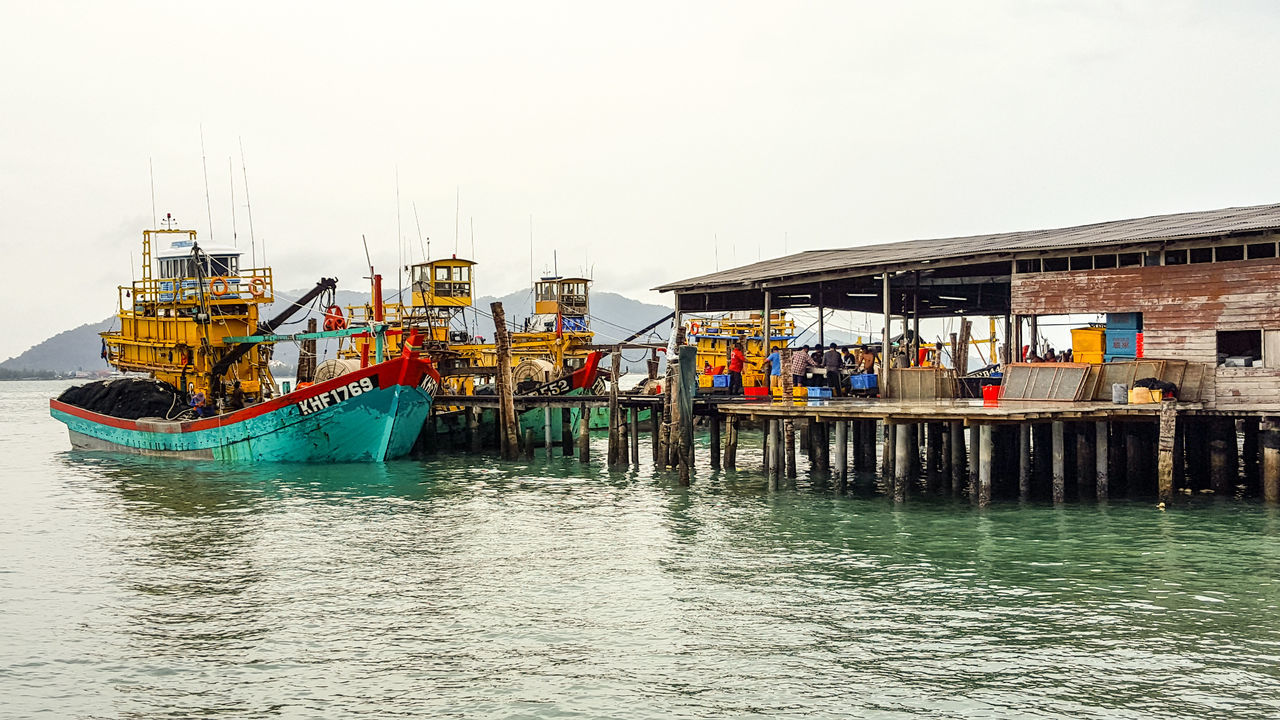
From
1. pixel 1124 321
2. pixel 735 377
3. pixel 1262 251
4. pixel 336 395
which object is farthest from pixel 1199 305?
pixel 336 395

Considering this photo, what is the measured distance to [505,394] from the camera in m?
33.6

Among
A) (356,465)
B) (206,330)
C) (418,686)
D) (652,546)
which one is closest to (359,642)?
(418,686)

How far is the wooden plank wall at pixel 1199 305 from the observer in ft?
73.7

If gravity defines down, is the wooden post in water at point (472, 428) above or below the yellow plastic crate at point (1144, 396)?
below

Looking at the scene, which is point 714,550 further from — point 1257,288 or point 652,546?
point 1257,288

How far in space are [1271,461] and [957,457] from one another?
604 centimetres

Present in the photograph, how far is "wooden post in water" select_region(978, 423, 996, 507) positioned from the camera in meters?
22.1

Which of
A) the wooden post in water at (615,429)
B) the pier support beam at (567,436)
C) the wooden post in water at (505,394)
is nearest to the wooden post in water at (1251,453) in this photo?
the wooden post in water at (615,429)

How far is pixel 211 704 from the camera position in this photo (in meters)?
11.7

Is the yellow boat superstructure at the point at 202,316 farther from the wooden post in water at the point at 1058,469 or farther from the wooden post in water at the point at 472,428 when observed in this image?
the wooden post in water at the point at 1058,469

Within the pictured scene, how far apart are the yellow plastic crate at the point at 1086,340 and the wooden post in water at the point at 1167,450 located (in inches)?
133

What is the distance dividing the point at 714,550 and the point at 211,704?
970 cm

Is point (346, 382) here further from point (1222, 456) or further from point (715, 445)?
point (1222, 456)

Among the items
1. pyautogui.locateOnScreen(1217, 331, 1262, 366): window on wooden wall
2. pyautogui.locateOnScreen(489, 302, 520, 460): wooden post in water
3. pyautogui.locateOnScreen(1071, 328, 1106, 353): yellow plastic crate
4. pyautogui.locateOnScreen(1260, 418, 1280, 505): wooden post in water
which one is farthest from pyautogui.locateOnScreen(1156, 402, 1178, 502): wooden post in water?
pyautogui.locateOnScreen(489, 302, 520, 460): wooden post in water
